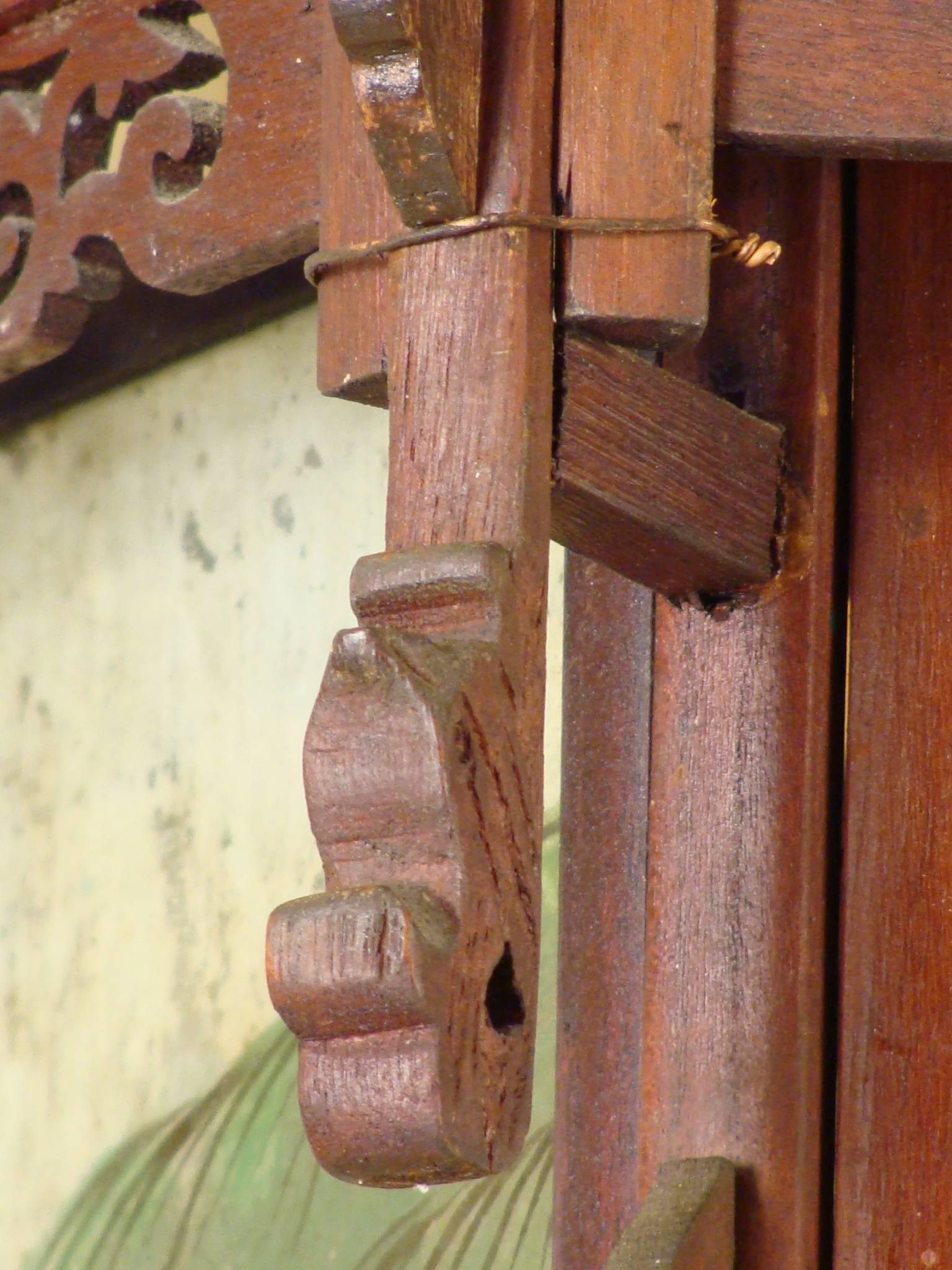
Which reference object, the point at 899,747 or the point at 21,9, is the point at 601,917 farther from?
the point at 21,9

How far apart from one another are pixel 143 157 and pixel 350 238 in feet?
0.75

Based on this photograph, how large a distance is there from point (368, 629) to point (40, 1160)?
63 cm

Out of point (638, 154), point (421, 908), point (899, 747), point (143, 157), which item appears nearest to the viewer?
point (421, 908)

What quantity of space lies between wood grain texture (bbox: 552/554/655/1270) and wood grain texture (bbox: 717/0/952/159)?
20cm

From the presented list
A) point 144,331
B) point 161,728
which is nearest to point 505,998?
point 161,728

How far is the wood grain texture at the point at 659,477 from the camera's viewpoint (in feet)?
2.03

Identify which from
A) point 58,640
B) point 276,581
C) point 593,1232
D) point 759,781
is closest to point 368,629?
point 759,781

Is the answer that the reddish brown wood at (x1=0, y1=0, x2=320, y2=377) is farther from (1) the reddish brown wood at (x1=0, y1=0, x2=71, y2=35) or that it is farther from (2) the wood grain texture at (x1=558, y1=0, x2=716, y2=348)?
(2) the wood grain texture at (x1=558, y1=0, x2=716, y2=348)

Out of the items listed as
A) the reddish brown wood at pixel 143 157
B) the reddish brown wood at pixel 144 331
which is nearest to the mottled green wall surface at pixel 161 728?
the reddish brown wood at pixel 144 331

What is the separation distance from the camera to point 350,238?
647 millimetres

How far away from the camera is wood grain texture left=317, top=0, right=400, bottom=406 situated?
0.64 metres

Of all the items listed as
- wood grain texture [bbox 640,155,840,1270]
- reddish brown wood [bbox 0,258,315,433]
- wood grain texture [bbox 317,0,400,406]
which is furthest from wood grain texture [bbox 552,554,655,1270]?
reddish brown wood [bbox 0,258,315,433]

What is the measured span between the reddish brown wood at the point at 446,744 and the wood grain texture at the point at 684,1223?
0.13 metres

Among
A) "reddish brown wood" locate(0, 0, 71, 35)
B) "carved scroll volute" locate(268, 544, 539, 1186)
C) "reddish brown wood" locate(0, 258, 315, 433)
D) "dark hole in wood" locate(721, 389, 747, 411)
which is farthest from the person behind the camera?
"reddish brown wood" locate(0, 258, 315, 433)
